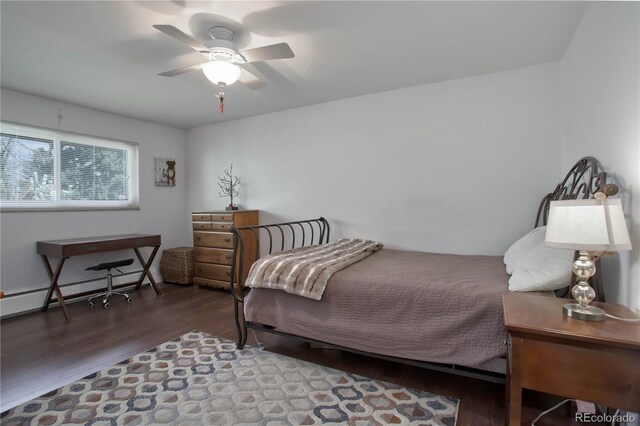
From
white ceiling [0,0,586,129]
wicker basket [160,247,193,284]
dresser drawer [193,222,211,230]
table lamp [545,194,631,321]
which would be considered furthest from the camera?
wicker basket [160,247,193,284]

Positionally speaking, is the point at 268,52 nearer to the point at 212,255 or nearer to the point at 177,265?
the point at 212,255

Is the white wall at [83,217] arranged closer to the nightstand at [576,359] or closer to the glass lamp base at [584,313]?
the nightstand at [576,359]

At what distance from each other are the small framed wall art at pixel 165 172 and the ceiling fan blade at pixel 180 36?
297 cm

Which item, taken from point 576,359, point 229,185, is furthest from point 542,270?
point 229,185

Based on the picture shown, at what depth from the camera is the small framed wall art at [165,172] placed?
4488mm

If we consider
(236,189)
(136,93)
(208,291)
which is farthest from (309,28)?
(208,291)

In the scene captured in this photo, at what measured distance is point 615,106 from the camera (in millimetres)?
1529

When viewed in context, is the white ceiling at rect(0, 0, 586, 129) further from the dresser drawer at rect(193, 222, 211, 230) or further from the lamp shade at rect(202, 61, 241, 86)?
the dresser drawer at rect(193, 222, 211, 230)

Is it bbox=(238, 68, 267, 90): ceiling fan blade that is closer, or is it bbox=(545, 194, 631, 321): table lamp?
bbox=(545, 194, 631, 321): table lamp

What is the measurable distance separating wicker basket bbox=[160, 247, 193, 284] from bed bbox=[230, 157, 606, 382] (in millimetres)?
2116

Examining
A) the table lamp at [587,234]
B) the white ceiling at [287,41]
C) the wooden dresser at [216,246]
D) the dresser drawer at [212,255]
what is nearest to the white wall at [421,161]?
the white ceiling at [287,41]

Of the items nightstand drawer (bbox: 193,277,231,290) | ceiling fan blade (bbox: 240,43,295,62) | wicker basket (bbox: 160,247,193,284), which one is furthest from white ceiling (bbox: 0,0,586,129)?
nightstand drawer (bbox: 193,277,231,290)

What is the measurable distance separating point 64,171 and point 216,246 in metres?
1.93

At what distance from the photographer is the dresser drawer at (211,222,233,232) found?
3879 mm
